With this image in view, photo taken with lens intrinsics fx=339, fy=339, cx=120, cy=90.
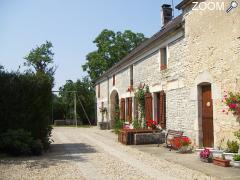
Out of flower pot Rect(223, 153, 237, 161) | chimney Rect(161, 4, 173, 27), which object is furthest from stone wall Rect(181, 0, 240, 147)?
chimney Rect(161, 4, 173, 27)

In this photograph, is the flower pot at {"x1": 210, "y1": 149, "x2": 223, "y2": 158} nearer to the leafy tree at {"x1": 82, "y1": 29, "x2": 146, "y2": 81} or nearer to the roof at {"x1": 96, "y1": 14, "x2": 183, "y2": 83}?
→ the roof at {"x1": 96, "y1": 14, "x2": 183, "y2": 83}

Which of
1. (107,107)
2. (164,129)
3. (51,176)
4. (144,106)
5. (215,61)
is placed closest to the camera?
(51,176)

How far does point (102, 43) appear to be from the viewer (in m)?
37.2

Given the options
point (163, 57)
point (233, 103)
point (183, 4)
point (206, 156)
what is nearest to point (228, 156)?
point (206, 156)

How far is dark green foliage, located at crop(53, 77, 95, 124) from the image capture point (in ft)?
112

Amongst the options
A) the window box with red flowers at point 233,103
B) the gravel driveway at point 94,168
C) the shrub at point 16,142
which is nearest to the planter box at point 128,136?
the gravel driveway at point 94,168

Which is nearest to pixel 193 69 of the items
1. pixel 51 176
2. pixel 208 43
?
pixel 208 43

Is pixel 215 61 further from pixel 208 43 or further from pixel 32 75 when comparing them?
pixel 32 75

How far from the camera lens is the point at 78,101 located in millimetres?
33594

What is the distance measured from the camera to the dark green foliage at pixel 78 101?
34.0 m

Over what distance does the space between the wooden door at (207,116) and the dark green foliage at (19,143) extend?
4.97 m

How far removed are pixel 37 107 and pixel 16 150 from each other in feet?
5.20

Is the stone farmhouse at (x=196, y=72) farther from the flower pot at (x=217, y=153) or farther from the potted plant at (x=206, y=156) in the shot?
the potted plant at (x=206, y=156)

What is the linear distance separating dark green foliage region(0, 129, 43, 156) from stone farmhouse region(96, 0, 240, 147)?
4874mm
